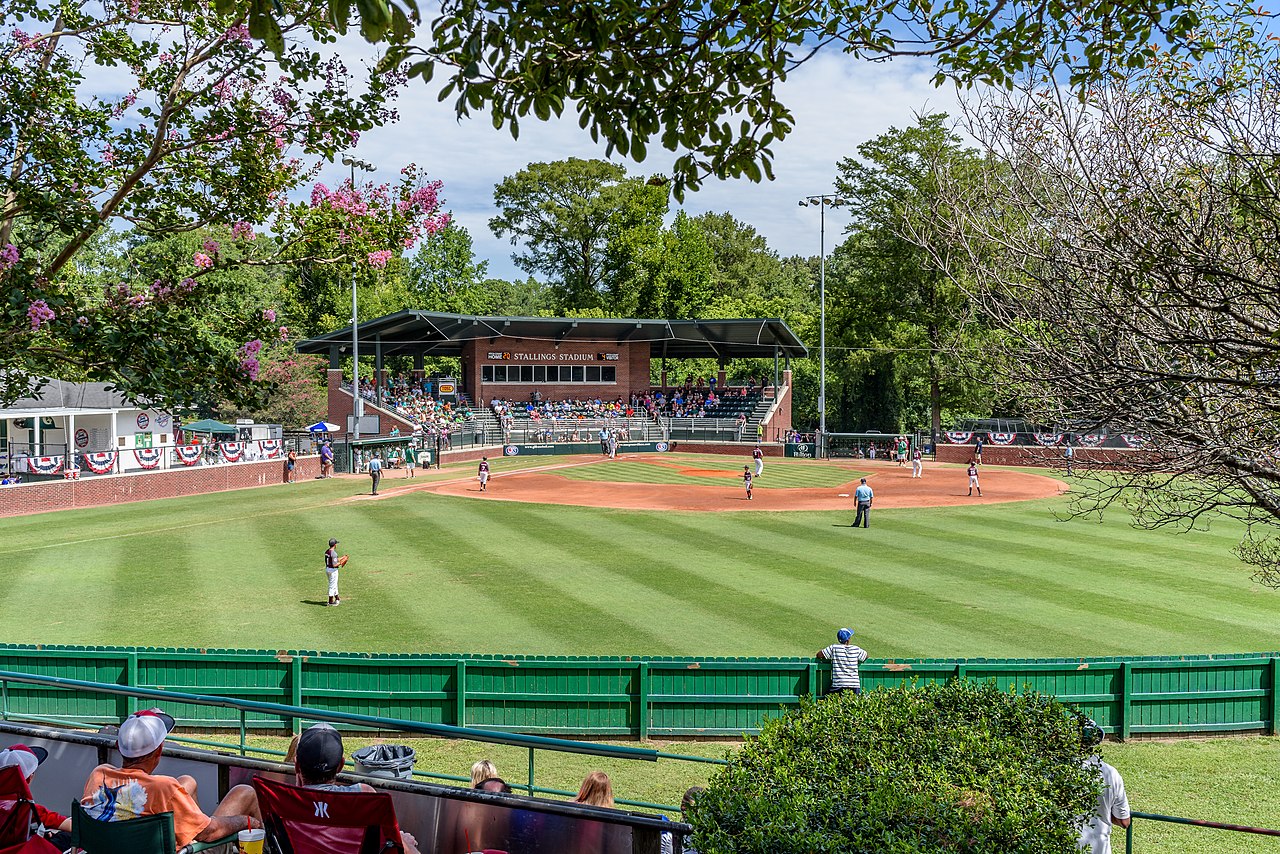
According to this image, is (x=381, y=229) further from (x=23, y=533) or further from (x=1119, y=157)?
(x=23, y=533)

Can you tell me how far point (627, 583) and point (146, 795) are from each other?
1679 centimetres

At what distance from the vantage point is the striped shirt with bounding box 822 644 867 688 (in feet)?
41.4

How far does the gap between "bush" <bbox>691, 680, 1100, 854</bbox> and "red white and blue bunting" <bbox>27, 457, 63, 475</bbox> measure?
35.0 m

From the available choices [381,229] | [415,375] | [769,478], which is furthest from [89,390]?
[381,229]

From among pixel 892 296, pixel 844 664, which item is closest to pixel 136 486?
pixel 844 664

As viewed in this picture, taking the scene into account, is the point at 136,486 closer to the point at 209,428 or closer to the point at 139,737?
the point at 209,428

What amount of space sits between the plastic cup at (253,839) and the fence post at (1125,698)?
12419mm

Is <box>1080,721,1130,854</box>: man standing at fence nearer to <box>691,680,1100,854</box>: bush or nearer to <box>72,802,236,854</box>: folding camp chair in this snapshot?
<box>691,680,1100,854</box>: bush

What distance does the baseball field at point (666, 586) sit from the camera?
16.4 metres

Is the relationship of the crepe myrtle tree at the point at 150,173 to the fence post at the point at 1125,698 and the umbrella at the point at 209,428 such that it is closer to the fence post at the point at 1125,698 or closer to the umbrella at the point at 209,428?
the fence post at the point at 1125,698

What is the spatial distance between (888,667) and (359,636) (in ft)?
30.9

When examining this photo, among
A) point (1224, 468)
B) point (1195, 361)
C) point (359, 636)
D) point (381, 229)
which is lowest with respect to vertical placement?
point (359, 636)

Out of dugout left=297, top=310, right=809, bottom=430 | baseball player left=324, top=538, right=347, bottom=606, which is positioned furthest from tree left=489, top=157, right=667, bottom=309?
baseball player left=324, top=538, right=347, bottom=606

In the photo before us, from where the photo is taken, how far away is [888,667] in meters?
13.1
